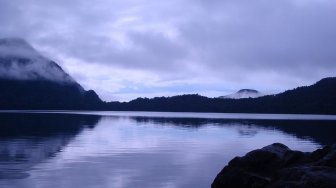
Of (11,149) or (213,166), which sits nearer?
(213,166)

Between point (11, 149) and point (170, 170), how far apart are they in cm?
1942

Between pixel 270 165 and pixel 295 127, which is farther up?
pixel 295 127

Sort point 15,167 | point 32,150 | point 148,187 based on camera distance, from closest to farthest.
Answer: point 148,187
point 15,167
point 32,150

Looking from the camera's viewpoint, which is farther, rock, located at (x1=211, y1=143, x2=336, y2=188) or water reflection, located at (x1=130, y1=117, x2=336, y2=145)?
water reflection, located at (x1=130, y1=117, x2=336, y2=145)

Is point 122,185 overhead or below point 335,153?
below

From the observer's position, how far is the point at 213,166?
33844 mm

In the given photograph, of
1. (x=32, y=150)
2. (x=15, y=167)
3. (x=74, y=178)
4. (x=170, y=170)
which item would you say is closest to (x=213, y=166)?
(x=170, y=170)

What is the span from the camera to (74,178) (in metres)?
26.6

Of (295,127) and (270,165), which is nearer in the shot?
(270,165)

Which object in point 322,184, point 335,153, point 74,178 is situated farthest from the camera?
point 74,178

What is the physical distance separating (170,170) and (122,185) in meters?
6.77

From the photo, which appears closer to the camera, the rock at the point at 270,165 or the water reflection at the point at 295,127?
the rock at the point at 270,165

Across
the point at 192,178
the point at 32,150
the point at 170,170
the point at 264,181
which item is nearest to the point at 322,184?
the point at 264,181

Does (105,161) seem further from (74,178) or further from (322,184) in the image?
(322,184)
